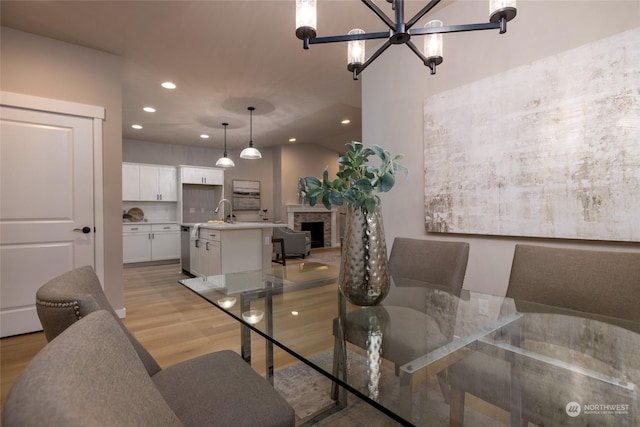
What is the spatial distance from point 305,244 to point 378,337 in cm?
558

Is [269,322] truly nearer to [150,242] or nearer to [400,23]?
[400,23]

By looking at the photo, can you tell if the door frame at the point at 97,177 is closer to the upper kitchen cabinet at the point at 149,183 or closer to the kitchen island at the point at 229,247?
the kitchen island at the point at 229,247

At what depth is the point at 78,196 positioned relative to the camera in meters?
2.87

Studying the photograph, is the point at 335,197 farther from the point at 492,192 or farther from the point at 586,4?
the point at 586,4

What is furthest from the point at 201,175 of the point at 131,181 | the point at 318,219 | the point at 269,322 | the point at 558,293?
the point at 558,293

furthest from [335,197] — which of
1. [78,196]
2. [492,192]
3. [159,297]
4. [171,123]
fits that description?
[171,123]

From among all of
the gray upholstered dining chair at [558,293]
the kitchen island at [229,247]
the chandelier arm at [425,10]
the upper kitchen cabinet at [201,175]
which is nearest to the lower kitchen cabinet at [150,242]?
the upper kitchen cabinet at [201,175]

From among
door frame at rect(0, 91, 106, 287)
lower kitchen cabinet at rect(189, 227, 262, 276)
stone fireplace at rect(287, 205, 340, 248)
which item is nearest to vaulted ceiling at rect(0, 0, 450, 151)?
door frame at rect(0, 91, 106, 287)

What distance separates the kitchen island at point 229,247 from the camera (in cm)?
411

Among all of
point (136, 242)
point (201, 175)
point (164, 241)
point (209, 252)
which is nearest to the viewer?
point (209, 252)

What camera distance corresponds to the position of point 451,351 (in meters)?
0.93

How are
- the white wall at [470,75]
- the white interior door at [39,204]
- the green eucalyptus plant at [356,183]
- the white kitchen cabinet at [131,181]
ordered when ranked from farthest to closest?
the white kitchen cabinet at [131,181], the white interior door at [39,204], the white wall at [470,75], the green eucalyptus plant at [356,183]

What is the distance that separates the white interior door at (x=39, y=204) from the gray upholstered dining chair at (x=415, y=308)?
9.21 ft

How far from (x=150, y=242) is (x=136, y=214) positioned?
2.78ft
